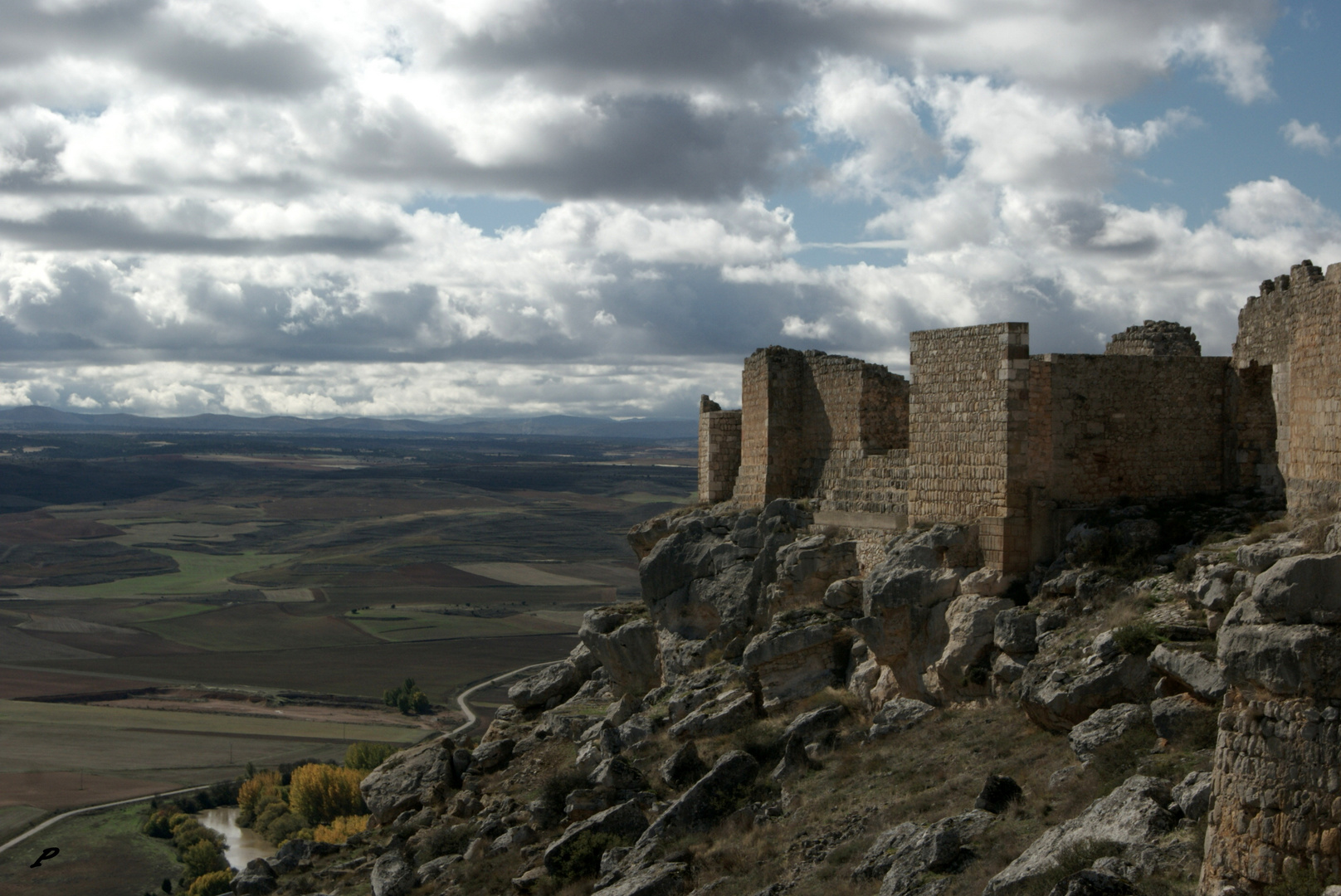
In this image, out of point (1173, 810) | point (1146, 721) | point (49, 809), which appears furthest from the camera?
point (49, 809)

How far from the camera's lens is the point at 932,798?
15.7 meters

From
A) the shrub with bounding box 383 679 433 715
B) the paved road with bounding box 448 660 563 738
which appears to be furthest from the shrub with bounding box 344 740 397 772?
the shrub with bounding box 383 679 433 715

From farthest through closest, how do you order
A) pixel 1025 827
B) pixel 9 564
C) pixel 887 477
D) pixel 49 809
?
pixel 9 564 → pixel 49 809 → pixel 887 477 → pixel 1025 827

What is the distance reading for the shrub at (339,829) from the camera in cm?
5797

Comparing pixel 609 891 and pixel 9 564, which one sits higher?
pixel 609 891

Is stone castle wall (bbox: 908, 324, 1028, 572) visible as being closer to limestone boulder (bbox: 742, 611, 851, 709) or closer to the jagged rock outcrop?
limestone boulder (bbox: 742, 611, 851, 709)

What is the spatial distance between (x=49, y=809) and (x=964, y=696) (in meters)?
62.3

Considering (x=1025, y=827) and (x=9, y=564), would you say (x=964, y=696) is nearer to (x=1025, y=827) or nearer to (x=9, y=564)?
(x=1025, y=827)

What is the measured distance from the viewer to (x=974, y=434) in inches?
811

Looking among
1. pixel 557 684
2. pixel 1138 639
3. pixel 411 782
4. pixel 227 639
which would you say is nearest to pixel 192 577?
pixel 227 639

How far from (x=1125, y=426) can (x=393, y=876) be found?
15214 millimetres

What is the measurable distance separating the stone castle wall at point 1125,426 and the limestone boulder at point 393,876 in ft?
43.1

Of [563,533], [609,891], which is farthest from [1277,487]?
[563,533]

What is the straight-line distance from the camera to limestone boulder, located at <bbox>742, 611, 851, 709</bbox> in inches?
890
